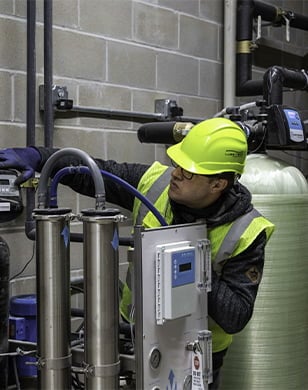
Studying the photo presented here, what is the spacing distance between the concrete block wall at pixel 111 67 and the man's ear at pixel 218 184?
751mm

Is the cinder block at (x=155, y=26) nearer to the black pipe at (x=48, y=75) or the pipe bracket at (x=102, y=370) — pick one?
the black pipe at (x=48, y=75)

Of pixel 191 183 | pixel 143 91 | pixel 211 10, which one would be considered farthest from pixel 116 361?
pixel 211 10

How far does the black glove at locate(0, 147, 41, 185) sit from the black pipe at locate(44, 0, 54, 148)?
16.1 inches

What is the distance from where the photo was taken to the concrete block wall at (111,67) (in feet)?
7.09

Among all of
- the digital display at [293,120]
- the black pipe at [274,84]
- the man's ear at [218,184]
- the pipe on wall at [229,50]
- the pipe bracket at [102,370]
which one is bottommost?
the pipe bracket at [102,370]

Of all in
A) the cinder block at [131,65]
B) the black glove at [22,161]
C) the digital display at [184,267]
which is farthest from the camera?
the cinder block at [131,65]

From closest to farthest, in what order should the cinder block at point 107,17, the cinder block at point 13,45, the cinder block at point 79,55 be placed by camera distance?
1. the cinder block at point 13,45
2. the cinder block at point 79,55
3. the cinder block at point 107,17

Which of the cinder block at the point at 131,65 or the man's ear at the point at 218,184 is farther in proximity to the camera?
the cinder block at the point at 131,65

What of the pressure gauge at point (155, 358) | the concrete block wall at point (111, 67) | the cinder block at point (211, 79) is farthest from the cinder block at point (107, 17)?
the pressure gauge at point (155, 358)

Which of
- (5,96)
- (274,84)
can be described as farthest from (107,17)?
(274,84)

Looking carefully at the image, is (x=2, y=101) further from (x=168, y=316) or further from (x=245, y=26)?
(x=245, y=26)

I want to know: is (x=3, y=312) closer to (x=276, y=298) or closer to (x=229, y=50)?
(x=276, y=298)

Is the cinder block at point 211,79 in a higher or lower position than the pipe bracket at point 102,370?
higher

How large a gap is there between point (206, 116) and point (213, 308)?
4.98 feet
